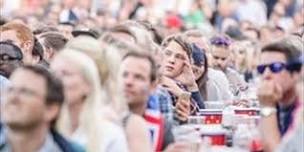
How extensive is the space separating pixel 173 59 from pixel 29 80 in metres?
5.15

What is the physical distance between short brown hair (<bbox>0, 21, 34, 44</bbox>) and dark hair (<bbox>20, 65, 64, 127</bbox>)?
17.5ft

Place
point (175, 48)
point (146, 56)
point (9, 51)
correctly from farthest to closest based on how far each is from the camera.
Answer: point (175, 48), point (9, 51), point (146, 56)

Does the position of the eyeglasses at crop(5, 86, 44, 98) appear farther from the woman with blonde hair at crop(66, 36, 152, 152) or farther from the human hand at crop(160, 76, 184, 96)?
the human hand at crop(160, 76, 184, 96)

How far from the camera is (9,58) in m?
11.6

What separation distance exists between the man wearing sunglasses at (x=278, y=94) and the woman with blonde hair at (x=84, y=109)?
103cm

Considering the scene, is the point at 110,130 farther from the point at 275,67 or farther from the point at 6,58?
the point at 6,58

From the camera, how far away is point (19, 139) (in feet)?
25.6

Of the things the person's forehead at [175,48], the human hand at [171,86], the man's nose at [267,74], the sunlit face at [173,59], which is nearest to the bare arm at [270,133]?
the man's nose at [267,74]

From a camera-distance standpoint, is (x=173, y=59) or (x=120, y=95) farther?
(x=173, y=59)

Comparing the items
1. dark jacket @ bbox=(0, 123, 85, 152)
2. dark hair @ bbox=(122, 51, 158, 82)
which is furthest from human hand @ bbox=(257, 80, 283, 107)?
dark jacket @ bbox=(0, 123, 85, 152)

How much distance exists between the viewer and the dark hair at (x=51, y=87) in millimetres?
7957

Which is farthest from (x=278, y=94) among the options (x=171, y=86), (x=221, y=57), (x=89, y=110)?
(x=221, y=57)

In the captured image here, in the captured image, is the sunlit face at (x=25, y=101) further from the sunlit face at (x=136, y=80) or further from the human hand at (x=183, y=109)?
the human hand at (x=183, y=109)

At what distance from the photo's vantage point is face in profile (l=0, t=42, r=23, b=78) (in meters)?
11.4
